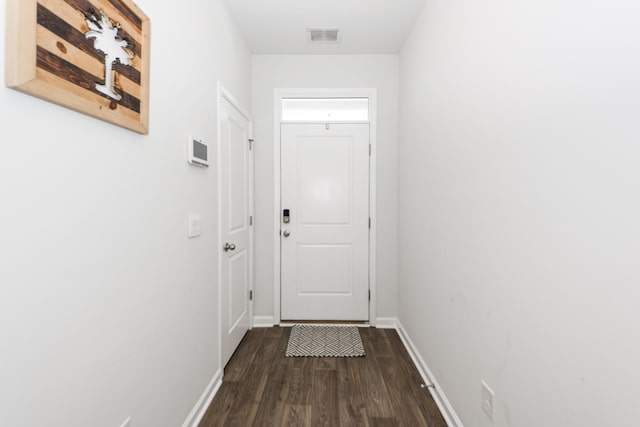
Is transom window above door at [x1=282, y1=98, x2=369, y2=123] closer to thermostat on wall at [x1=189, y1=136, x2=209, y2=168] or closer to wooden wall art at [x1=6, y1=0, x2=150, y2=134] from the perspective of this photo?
thermostat on wall at [x1=189, y1=136, x2=209, y2=168]

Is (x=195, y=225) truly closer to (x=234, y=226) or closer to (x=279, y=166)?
(x=234, y=226)

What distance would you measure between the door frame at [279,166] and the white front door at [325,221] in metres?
0.04

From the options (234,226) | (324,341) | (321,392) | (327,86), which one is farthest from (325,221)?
(321,392)

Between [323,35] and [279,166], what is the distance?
1.22m

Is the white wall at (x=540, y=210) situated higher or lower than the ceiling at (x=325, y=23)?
lower

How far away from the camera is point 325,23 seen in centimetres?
257

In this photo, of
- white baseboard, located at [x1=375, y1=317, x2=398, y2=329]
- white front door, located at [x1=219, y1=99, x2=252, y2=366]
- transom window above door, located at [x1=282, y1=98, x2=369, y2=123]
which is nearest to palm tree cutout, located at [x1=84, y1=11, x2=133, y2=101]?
white front door, located at [x1=219, y1=99, x2=252, y2=366]

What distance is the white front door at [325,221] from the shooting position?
316 centimetres

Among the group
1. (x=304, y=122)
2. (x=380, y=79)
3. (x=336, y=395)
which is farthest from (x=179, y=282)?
(x=380, y=79)

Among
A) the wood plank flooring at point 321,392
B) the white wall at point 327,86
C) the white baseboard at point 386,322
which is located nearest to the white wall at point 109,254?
the wood plank flooring at point 321,392

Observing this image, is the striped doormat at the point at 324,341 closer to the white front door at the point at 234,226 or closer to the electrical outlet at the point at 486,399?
the white front door at the point at 234,226

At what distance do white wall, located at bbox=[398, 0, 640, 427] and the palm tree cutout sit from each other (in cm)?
142

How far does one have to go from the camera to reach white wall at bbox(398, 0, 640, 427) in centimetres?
→ 79

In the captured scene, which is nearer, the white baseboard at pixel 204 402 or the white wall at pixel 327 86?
the white baseboard at pixel 204 402
